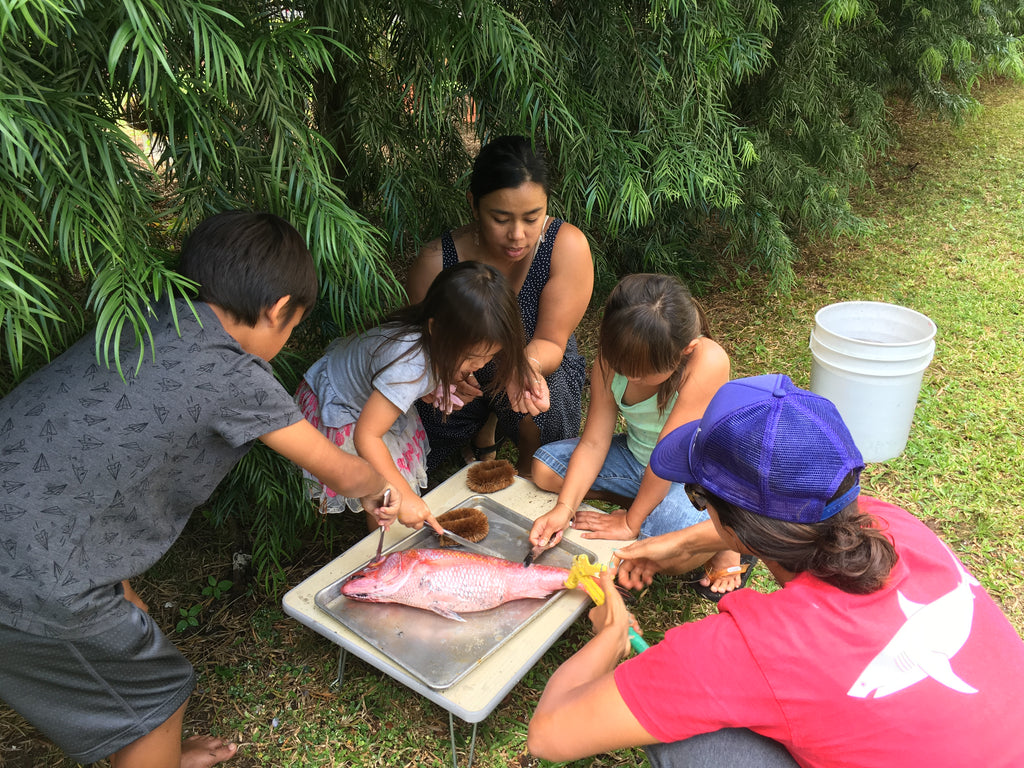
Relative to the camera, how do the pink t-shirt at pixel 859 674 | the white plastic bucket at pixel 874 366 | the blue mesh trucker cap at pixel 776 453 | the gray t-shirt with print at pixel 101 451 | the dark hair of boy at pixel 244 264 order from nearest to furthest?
the pink t-shirt at pixel 859 674, the blue mesh trucker cap at pixel 776 453, the gray t-shirt with print at pixel 101 451, the dark hair of boy at pixel 244 264, the white plastic bucket at pixel 874 366

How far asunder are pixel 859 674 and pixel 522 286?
1.90 m

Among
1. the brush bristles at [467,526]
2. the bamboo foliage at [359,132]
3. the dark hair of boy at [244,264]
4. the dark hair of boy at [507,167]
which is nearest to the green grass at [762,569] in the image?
the bamboo foliage at [359,132]

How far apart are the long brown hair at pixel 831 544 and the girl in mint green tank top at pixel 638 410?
78 cm

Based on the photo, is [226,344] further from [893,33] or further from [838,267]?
[893,33]

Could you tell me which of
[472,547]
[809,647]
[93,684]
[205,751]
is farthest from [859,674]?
[205,751]

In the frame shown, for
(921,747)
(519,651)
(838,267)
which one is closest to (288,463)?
(519,651)

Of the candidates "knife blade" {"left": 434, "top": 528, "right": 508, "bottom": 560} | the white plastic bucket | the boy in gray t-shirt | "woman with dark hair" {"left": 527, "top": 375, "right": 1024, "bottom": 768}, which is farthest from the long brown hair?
the white plastic bucket

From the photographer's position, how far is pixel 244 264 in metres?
1.65

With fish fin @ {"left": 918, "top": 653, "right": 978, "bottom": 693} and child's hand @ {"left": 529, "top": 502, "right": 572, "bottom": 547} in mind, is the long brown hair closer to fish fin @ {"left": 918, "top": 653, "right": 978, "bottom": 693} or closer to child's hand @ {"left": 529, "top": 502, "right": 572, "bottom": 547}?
fish fin @ {"left": 918, "top": 653, "right": 978, "bottom": 693}

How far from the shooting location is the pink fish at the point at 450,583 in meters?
1.96

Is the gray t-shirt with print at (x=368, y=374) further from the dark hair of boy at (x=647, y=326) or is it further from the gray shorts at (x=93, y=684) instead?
the gray shorts at (x=93, y=684)

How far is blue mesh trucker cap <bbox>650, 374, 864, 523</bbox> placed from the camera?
129 centimetres

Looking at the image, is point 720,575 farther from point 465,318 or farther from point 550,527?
point 465,318

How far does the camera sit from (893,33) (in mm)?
5316
